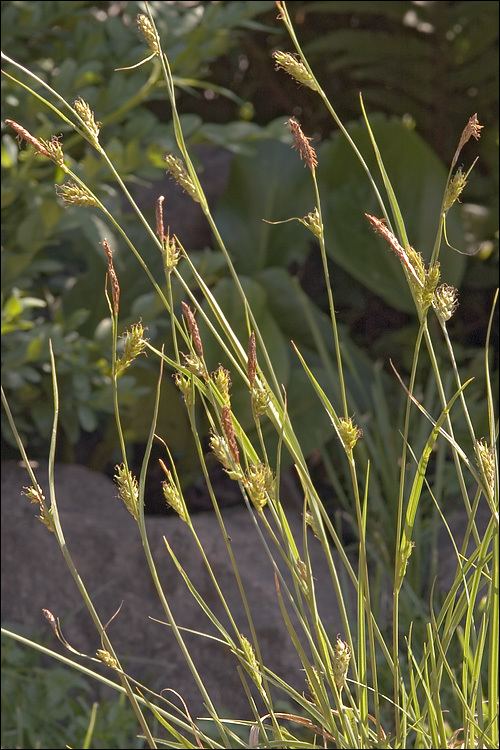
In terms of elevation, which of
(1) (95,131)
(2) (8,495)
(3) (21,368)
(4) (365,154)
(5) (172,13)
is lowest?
(2) (8,495)

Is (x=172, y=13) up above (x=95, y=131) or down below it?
above

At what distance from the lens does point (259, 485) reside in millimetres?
764

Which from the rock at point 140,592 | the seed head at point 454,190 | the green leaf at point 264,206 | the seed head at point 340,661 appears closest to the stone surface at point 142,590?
the rock at point 140,592

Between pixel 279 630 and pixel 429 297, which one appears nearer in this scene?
pixel 429 297

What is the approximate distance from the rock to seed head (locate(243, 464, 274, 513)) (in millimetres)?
1065

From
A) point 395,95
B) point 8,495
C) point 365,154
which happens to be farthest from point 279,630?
point 395,95

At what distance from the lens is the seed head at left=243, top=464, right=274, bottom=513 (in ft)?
2.50

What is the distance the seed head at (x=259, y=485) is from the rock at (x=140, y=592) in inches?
41.9

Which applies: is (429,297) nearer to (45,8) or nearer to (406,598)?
(406,598)

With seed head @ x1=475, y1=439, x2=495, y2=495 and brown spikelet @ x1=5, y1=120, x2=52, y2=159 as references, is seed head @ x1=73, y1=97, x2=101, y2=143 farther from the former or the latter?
seed head @ x1=475, y1=439, x2=495, y2=495

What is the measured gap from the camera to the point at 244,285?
86.7 inches

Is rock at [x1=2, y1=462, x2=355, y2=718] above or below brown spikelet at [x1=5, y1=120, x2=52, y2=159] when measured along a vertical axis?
below

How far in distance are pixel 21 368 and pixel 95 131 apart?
1.14 metres

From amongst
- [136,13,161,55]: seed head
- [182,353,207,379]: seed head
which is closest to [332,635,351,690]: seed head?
[182,353,207,379]: seed head
